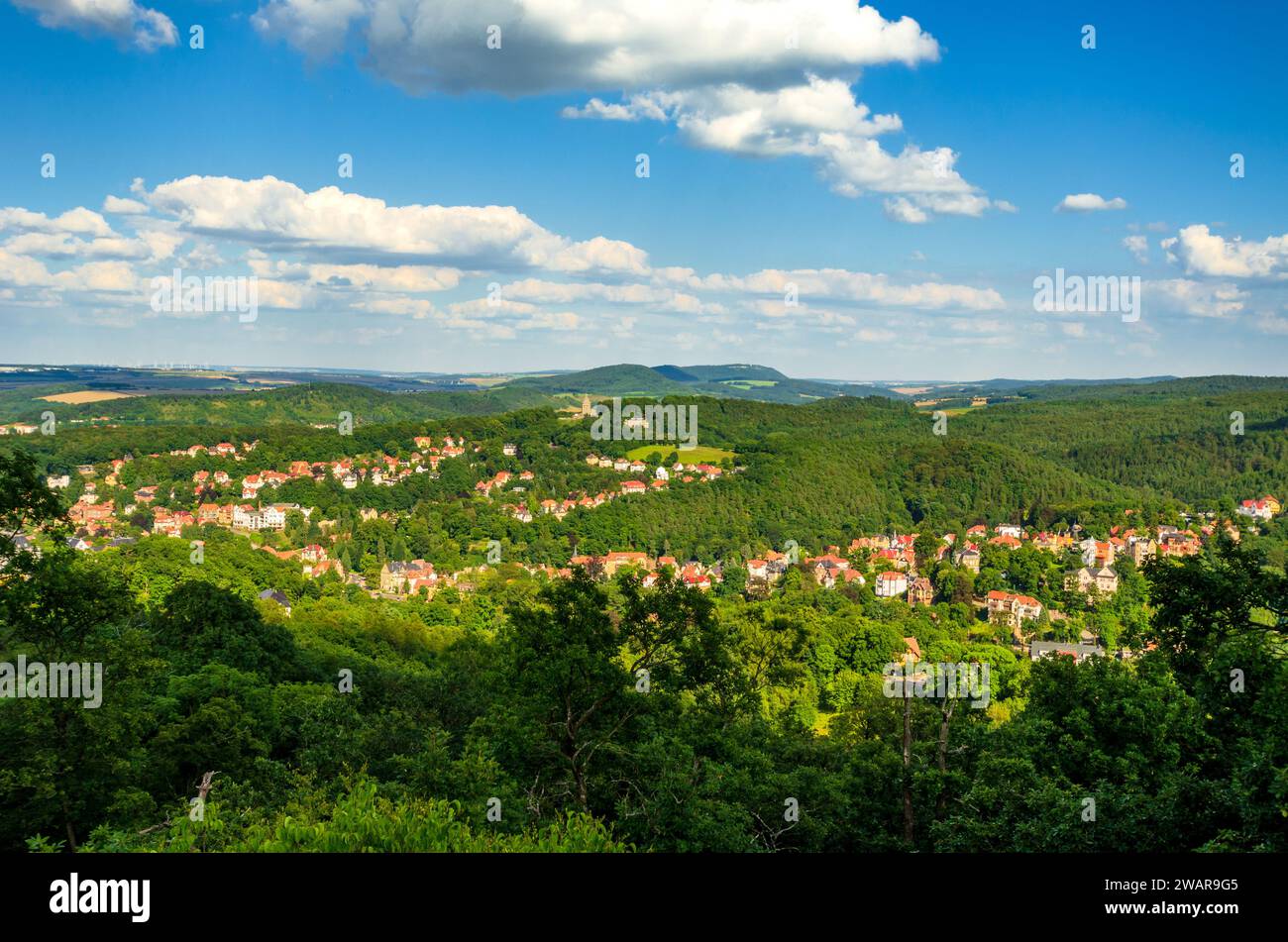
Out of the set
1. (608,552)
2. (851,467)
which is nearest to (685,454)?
(851,467)

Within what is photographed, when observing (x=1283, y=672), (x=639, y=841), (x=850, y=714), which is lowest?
(x=850, y=714)

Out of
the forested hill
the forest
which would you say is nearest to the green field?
the forested hill

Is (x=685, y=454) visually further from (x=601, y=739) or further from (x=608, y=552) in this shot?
(x=601, y=739)

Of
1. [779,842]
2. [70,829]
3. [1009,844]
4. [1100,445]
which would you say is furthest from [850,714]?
[1100,445]

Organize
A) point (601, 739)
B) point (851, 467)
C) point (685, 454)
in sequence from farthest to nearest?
point (685, 454)
point (851, 467)
point (601, 739)

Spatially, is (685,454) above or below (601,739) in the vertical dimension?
above

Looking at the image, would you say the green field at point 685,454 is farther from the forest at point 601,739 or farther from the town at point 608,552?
the forest at point 601,739

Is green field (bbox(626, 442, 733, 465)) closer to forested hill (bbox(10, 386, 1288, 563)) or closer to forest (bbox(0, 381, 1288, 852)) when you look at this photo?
forested hill (bbox(10, 386, 1288, 563))
